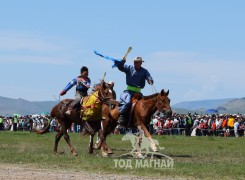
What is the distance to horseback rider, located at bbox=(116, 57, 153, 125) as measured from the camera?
19734 millimetres

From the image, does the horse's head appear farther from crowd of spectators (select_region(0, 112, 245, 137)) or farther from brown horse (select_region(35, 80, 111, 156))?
crowd of spectators (select_region(0, 112, 245, 137))

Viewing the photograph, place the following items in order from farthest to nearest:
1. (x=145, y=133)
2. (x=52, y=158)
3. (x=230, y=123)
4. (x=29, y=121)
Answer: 1. (x=29, y=121)
2. (x=230, y=123)
3. (x=145, y=133)
4. (x=52, y=158)

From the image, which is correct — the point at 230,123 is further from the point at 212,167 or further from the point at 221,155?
the point at 212,167

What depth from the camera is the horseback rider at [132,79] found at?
19734mm

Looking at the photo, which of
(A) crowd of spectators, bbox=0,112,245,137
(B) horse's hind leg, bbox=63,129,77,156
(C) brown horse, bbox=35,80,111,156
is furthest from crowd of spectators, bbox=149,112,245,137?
(B) horse's hind leg, bbox=63,129,77,156

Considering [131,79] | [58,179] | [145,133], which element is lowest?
[58,179]

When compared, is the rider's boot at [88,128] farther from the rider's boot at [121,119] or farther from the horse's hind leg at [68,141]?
the rider's boot at [121,119]

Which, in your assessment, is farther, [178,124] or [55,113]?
[178,124]

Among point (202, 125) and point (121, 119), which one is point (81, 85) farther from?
point (202, 125)

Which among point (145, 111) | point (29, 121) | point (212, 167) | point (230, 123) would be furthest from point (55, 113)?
point (29, 121)

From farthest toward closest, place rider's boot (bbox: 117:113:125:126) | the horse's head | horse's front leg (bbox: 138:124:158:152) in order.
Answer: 1. rider's boot (bbox: 117:113:125:126)
2. the horse's head
3. horse's front leg (bbox: 138:124:158:152)

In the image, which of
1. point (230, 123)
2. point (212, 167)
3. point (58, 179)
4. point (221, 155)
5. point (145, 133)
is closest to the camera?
point (58, 179)

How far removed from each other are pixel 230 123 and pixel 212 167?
28132mm

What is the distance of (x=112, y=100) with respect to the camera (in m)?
20.3
